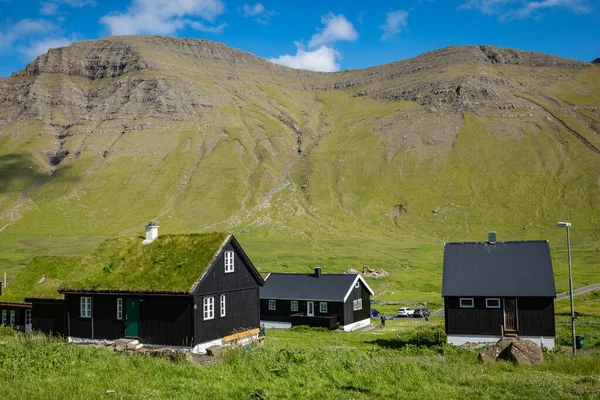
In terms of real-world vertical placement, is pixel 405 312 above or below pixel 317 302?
below

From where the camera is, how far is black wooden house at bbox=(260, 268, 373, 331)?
5522 cm

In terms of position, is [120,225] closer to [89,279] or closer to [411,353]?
[89,279]

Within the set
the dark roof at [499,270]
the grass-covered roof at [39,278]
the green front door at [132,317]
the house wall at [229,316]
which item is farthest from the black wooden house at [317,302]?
the green front door at [132,317]

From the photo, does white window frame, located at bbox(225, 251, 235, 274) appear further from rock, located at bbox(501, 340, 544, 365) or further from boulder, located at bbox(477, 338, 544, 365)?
rock, located at bbox(501, 340, 544, 365)

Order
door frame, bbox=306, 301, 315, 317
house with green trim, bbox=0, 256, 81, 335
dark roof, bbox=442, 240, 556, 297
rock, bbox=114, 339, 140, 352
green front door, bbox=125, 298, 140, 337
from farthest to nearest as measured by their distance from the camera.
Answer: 1. door frame, bbox=306, 301, 315, 317
2. house with green trim, bbox=0, 256, 81, 335
3. dark roof, bbox=442, 240, 556, 297
4. green front door, bbox=125, 298, 140, 337
5. rock, bbox=114, 339, 140, 352

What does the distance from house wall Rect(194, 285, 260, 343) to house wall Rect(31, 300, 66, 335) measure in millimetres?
12295

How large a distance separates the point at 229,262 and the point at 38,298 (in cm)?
1539

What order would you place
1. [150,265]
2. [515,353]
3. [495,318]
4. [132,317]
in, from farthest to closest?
[495,318] < [150,265] < [132,317] < [515,353]

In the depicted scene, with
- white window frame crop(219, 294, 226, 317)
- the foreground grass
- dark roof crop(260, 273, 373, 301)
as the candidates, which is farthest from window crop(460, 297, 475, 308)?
white window frame crop(219, 294, 226, 317)

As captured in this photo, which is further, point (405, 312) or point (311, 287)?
point (405, 312)

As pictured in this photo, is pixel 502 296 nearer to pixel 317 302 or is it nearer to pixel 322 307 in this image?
pixel 322 307

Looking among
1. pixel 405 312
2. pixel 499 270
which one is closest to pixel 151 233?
pixel 499 270

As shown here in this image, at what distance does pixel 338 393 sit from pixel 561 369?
11.6 metres

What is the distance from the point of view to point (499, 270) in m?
40.6
